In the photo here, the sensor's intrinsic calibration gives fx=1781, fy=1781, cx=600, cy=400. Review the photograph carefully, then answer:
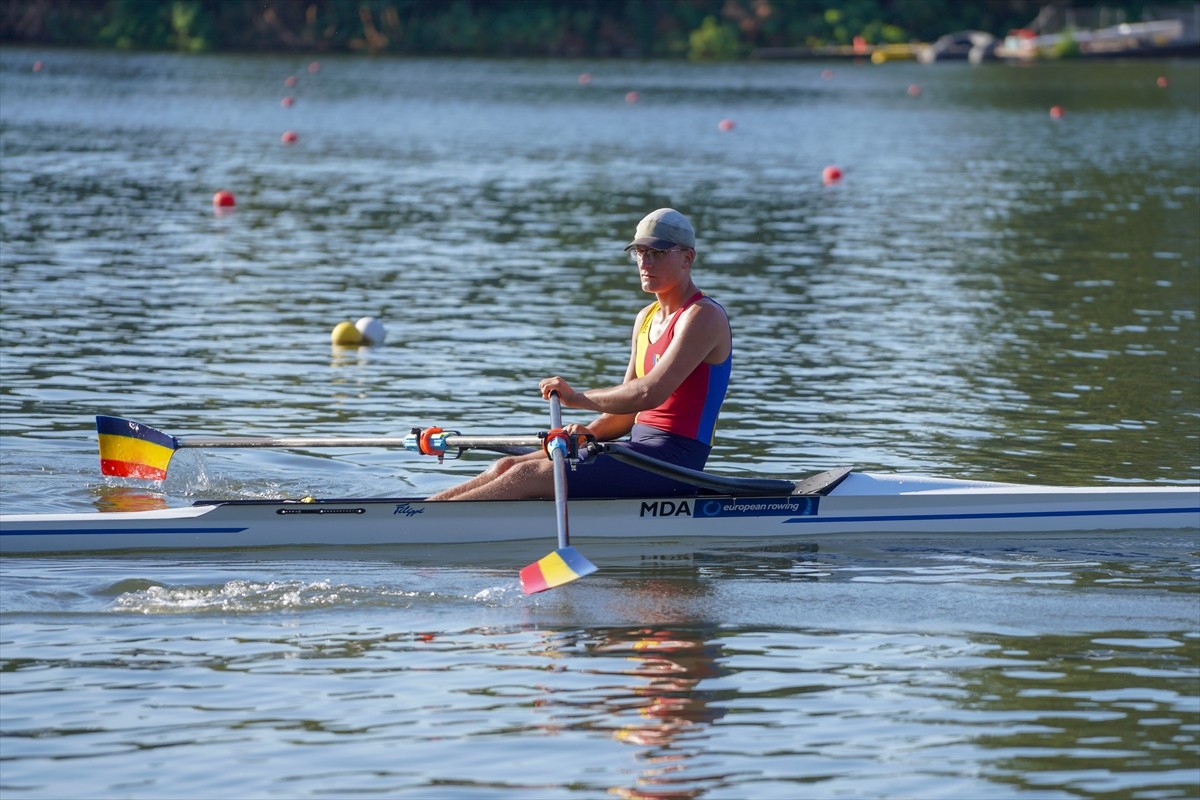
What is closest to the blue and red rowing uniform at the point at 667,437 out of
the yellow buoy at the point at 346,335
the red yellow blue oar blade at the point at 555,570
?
the red yellow blue oar blade at the point at 555,570

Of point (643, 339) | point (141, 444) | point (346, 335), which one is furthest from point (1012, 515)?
point (346, 335)

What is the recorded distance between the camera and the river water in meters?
6.55

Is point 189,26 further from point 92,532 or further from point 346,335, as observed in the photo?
point 92,532

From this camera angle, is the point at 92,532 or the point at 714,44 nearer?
the point at 92,532

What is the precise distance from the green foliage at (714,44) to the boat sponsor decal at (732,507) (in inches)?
2929

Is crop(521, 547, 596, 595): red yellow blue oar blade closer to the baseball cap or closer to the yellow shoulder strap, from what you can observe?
the yellow shoulder strap

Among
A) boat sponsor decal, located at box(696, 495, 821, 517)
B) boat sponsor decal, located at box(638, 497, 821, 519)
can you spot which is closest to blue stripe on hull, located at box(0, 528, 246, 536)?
boat sponsor decal, located at box(638, 497, 821, 519)

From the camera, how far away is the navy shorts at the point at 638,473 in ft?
30.4

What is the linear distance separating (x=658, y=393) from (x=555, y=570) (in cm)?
116

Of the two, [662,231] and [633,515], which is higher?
[662,231]

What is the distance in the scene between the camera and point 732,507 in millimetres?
9500

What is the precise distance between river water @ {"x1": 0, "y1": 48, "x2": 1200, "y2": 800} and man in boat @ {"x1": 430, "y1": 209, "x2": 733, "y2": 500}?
586 mm

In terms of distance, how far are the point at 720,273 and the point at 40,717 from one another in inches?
585

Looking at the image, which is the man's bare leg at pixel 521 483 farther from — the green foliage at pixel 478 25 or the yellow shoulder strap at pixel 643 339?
the green foliage at pixel 478 25
